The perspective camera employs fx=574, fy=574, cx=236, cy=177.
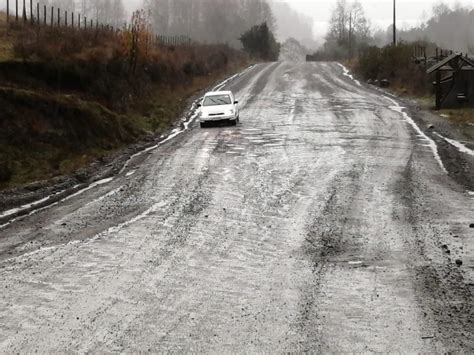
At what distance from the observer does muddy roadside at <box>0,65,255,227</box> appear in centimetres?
1170

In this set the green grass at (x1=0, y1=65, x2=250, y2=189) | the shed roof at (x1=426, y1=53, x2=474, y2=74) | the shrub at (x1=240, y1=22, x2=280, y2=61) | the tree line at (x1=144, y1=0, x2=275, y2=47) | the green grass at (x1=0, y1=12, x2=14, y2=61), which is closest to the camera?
the green grass at (x1=0, y1=65, x2=250, y2=189)

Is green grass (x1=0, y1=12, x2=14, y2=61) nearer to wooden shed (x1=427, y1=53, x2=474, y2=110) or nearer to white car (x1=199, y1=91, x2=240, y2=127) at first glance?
white car (x1=199, y1=91, x2=240, y2=127)

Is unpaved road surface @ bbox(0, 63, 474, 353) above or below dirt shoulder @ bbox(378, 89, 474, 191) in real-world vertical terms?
below

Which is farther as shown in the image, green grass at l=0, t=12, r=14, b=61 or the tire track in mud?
green grass at l=0, t=12, r=14, b=61

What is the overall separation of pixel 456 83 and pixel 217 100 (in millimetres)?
→ 11408

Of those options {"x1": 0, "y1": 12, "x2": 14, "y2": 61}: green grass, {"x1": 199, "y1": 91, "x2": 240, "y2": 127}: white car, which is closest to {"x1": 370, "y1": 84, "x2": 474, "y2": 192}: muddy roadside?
{"x1": 199, "y1": 91, "x2": 240, "y2": 127}: white car

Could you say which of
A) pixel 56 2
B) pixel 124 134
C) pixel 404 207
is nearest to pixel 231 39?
pixel 56 2

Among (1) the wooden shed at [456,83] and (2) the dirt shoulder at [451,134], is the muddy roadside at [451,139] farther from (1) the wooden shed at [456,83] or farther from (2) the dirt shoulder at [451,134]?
(1) the wooden shed at [456,83]

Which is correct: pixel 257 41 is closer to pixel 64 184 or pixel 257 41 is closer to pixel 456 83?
pixel 456 83

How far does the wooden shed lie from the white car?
31.4 ft

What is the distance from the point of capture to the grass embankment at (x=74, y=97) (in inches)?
617

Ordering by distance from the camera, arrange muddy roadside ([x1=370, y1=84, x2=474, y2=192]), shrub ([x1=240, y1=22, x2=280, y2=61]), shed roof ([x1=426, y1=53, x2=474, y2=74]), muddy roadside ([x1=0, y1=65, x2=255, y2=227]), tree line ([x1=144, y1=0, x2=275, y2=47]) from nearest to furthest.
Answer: muddy roadside ([x1=0, y1=65, x2=255, y2=227]) < muddy roadside ([x1=370, y1=84, x2=474, y2=192]) < shed roof ([x1=426, y1=53, x2=474, y2=74]) < shrub ([x1=240, y1=22, x2=280, y2=61]) < tree line ([x1=144, y1=0, x2=275, y2=47])

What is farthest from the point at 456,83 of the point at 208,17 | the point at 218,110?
the point at 208,17

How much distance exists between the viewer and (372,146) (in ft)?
58.7
